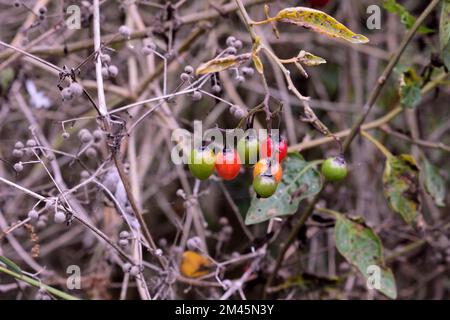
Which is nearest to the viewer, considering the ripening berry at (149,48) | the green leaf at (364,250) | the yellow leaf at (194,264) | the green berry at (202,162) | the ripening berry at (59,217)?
the ripening berry at (59,217)

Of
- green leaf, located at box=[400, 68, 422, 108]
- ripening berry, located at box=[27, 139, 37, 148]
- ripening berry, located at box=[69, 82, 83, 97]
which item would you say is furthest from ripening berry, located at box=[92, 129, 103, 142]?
green leaf, located at box=[400, 68, 422, 108]

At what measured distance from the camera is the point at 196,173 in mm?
1063

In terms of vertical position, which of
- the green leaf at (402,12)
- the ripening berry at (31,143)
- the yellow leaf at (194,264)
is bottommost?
the yellow leaf at (194,264)

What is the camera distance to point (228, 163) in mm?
1069

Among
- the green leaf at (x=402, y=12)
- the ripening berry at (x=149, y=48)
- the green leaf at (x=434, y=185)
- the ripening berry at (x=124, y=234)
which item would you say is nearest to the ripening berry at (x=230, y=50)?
the ripening berry at (x=149, y=48)

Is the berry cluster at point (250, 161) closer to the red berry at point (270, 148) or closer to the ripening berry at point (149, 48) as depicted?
the red berry at point (270, 148)

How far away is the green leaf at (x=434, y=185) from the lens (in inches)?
57.1

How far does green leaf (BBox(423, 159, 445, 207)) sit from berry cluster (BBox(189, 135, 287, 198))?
53cm

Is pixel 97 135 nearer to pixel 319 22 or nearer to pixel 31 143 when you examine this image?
pixel 31 143

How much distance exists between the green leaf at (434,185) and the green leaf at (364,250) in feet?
0.71

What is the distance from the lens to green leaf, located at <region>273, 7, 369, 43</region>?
100 cm

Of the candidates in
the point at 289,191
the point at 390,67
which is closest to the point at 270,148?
the point at 289,191

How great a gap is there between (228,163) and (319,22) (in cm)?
29
